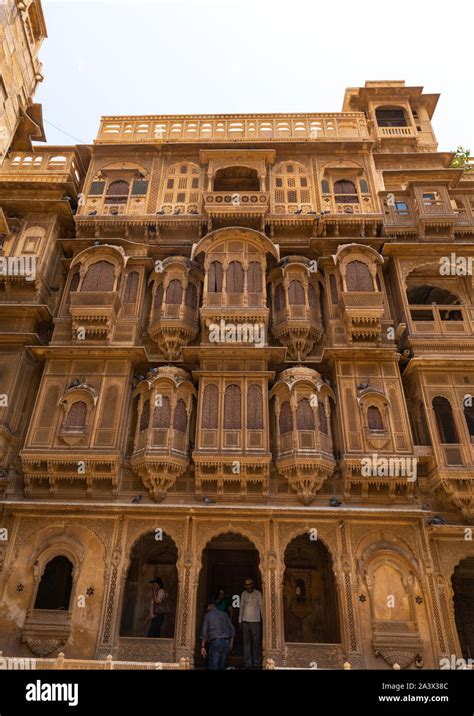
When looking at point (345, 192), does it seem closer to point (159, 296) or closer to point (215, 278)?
point (215, 278)

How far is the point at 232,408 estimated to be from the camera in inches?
646

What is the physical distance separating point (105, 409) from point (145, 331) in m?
3.66

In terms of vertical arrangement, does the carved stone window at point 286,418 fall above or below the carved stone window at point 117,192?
→ below

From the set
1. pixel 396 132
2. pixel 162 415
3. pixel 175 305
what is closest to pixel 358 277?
pixel 175 305

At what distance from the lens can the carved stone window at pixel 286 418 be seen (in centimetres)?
1602

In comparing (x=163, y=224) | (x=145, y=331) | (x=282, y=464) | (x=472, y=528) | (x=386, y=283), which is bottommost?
(x=472, y=528)

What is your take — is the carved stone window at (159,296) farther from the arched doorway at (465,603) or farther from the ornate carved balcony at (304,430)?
the arched doorway at (465,603)

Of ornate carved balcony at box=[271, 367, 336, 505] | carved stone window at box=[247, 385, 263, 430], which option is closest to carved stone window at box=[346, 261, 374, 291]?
ornate carved balcony at box=[271, 367, 336, 505]

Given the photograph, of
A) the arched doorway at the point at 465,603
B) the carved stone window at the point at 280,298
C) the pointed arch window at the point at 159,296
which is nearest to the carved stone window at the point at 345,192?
the carved stone window at the point at 280,298

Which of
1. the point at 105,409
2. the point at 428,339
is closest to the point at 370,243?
the point at 428,339

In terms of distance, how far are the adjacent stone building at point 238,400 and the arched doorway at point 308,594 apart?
0.07 m

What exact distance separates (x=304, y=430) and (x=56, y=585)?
902cm
